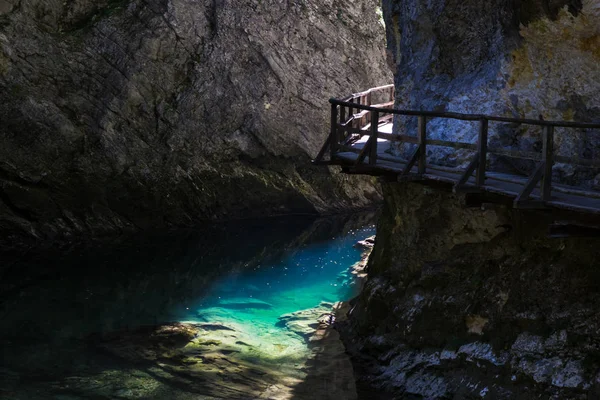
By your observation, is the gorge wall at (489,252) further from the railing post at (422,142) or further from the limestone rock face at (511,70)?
the railing post at (422,142)

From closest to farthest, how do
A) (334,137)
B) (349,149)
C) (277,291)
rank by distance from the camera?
(349,149)
(334,137)
(277,291)

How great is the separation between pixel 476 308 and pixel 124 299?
9.21 m

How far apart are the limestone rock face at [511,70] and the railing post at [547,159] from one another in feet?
7.62

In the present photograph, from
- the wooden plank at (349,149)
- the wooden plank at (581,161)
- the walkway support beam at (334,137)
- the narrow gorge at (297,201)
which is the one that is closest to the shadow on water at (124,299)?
the narrow gorge at (297,201)

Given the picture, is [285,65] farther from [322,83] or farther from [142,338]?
[142,338]

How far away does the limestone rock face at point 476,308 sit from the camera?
10.6 meters

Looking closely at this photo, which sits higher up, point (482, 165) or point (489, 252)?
point (482, 165)

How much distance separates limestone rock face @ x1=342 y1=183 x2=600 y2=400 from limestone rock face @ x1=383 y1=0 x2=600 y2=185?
123 centimetres

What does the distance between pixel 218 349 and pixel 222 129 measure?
13.8m

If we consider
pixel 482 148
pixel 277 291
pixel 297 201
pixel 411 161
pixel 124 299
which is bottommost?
pixel 277 291

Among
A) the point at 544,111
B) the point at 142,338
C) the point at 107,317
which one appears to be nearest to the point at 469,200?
the point at 544,111

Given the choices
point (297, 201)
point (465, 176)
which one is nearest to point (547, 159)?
point (465, 176)

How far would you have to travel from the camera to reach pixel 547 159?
9836 mm

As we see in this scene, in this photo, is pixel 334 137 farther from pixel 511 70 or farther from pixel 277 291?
pixel 277 291
